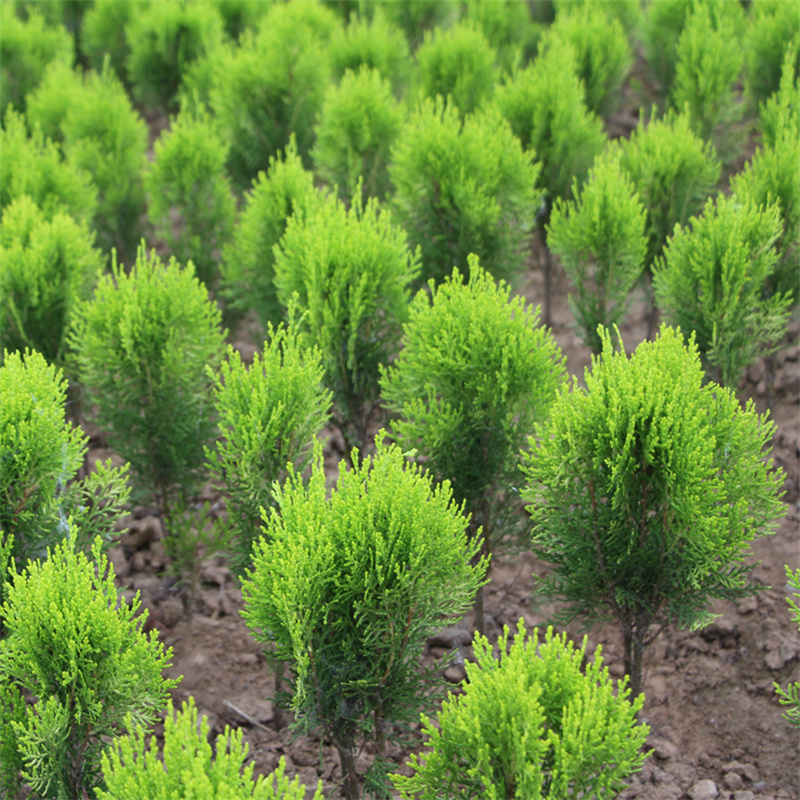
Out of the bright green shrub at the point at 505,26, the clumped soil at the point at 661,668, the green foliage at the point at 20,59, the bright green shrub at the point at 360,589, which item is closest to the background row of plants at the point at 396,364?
the bright green shrub at the point at 360,589

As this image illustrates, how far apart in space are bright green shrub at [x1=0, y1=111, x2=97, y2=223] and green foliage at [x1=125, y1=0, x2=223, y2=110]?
10.8 feet

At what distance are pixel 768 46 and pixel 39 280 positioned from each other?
8.25 m

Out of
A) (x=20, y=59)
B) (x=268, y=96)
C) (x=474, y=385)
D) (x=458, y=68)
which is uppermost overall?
(x=20, y=59)

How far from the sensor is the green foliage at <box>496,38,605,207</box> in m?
8.88

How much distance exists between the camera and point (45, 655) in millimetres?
4520

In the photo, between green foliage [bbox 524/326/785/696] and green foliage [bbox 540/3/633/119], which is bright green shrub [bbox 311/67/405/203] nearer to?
green foliage [bbox 540/3/633/119]

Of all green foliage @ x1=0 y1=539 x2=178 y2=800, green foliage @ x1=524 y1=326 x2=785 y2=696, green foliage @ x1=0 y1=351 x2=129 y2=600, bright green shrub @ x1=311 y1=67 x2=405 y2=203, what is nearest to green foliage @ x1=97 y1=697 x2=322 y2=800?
green foliage @ x1=0 y1=539 x2=178 y2=800

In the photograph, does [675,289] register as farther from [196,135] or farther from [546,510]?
[196,135]

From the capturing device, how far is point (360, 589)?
469cm

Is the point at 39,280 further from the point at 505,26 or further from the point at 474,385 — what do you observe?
the point at 505,26

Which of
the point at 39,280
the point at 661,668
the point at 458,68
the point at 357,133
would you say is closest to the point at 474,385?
the point at 661,668

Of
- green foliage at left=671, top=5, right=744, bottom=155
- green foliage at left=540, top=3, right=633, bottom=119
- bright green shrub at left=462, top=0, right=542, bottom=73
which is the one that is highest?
bright green shrub at left=462, top=0, right=542, bottom=73

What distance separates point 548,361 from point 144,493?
3.33 meters

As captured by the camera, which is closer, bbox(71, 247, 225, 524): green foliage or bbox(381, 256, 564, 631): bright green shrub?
bbox(381, 256, 564, 631): bright green shrub
